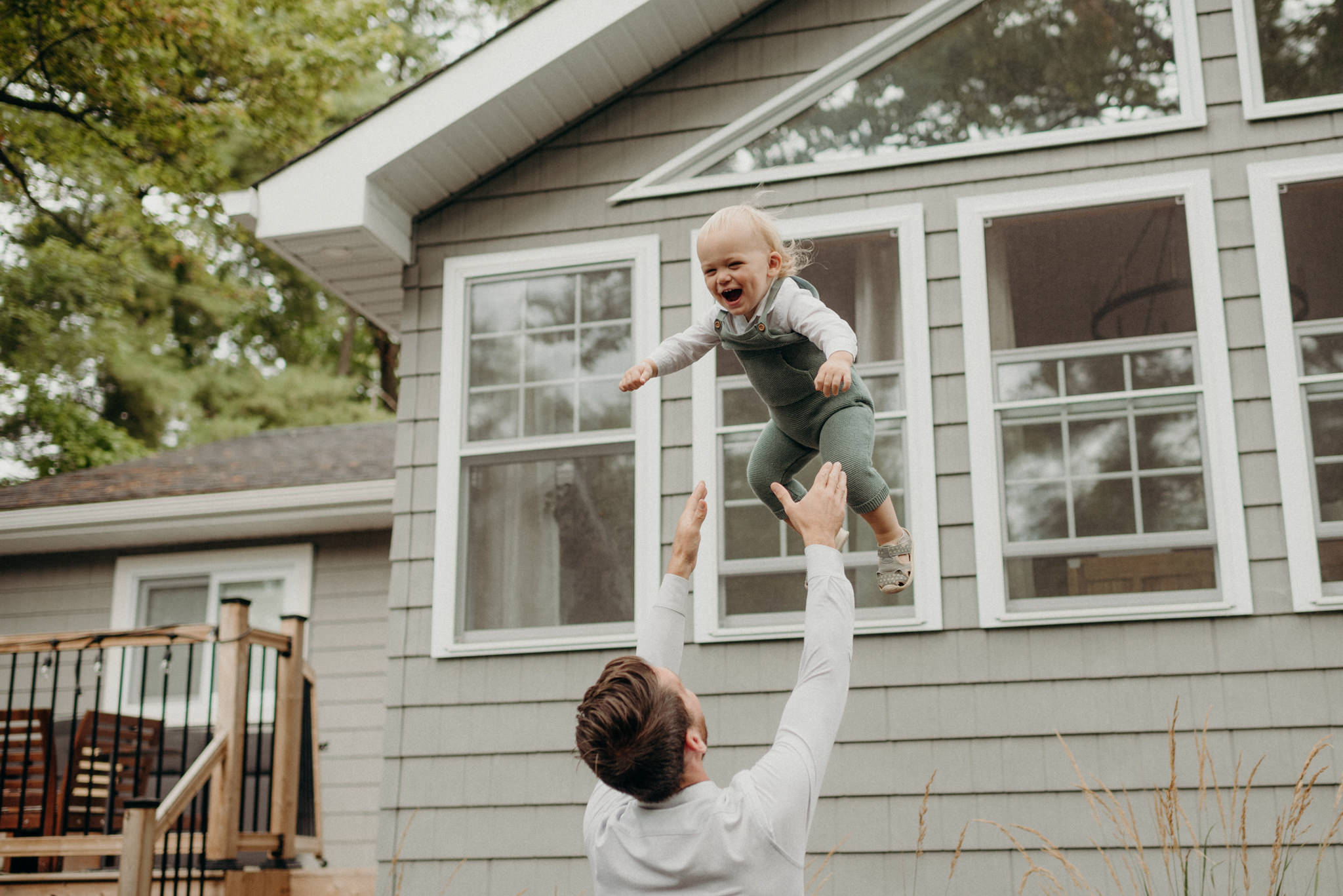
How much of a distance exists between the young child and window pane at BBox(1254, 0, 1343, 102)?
3.20 m

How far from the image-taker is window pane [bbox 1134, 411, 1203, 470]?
4781 mm

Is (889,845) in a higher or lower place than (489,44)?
lower

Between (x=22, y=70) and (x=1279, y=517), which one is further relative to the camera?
(x=22, y=70)

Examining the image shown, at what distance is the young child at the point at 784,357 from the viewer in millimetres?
2453

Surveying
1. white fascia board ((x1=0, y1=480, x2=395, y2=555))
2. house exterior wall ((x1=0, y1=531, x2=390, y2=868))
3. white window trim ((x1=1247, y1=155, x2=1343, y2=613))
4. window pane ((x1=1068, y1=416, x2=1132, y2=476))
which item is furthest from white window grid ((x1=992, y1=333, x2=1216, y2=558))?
house exterior wall ((x1=0, y1=531, x2=390, y2=868))

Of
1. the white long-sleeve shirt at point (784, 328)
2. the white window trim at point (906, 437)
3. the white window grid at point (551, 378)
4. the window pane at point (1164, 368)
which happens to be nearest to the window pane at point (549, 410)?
the white window grid at point (551, 378)

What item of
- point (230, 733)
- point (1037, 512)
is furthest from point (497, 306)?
point (1037, 512)

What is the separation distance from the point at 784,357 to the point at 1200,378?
109 inches

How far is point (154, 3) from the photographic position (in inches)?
435

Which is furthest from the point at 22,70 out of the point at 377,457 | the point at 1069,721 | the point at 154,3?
the point at 1069,721

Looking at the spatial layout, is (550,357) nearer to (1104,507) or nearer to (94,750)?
(1104,507)

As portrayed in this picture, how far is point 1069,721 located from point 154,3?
10.1 meters

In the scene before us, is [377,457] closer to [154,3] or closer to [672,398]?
[672,398]

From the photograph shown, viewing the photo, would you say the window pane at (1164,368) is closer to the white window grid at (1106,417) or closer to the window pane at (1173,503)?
the white window grid at (1106,417)
